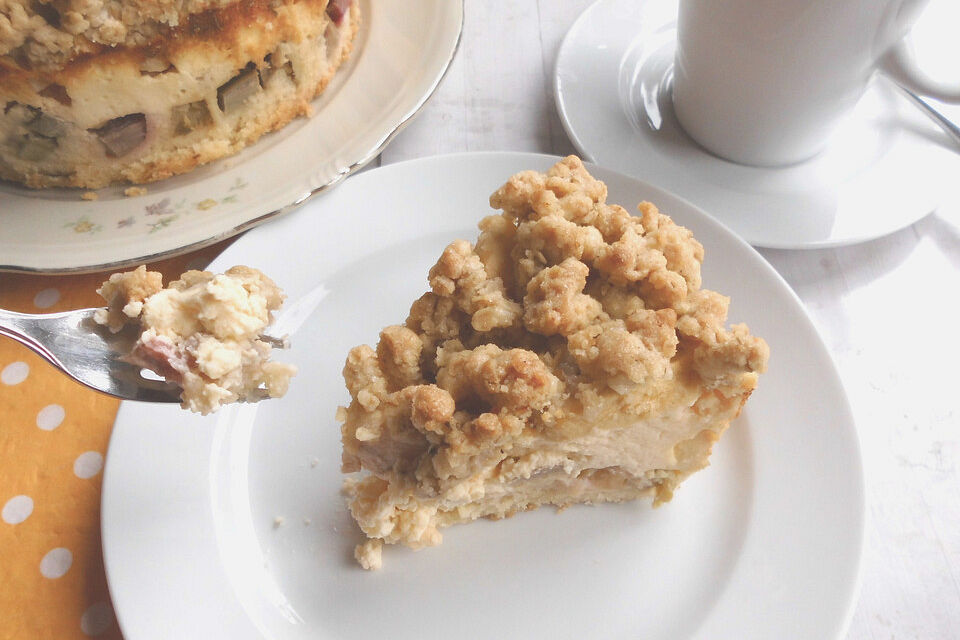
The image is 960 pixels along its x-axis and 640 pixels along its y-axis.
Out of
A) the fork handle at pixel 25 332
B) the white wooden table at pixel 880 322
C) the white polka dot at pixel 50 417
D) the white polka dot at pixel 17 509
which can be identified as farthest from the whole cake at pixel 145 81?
the white polka dot at pixel 17 509

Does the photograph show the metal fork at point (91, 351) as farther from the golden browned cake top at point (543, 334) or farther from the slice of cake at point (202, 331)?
the golden browned cake top at point (543, 334)

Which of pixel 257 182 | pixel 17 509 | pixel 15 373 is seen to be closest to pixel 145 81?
pixel 257 182

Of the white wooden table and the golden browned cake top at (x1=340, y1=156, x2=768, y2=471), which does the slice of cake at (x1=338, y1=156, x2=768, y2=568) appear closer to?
the golden browned cake top at (x1=340, y1=156, x2=768, y2=471)

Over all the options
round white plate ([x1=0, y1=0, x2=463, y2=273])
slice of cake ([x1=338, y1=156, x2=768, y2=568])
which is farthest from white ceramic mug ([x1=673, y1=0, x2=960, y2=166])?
round white plate ([x1=0, y1=0, x2=463, y2=273])

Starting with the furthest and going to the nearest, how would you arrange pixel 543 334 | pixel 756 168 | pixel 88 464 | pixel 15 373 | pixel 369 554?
pixel 756 168 → pixel 15 373 → pixel 88 464 → pixel 369 554 → pixel 543 334

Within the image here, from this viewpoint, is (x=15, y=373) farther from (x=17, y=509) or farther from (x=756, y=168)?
(x=756, y=168)
